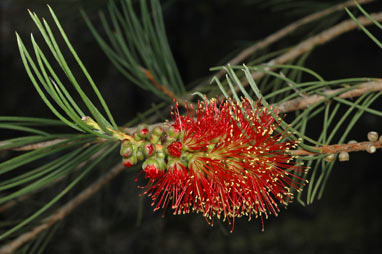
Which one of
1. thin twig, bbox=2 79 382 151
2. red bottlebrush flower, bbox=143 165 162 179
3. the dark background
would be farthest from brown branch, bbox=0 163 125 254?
the dark background

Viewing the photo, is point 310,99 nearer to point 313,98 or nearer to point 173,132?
point 313,98

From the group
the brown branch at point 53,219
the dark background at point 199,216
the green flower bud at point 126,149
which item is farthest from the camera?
the dark background at point 199,216

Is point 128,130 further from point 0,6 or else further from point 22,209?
point 0,6

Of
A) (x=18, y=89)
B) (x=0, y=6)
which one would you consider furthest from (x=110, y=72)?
(x=0, y=6)

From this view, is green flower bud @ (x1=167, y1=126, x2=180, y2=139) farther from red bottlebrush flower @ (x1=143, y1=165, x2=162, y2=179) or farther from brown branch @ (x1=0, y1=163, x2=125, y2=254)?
brown branch @ (x1=0, y1=163, x2=125, y2=254)

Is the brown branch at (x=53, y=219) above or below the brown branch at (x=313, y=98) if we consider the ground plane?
above

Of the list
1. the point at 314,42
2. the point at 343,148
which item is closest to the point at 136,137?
the point at 343,148

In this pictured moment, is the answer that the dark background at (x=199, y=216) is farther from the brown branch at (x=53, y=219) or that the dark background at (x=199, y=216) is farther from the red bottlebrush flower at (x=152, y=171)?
the red bottlebrush flower at (x=152, y=171)

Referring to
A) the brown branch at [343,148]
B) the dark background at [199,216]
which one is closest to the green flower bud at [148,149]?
the brown branch at [343,148]
